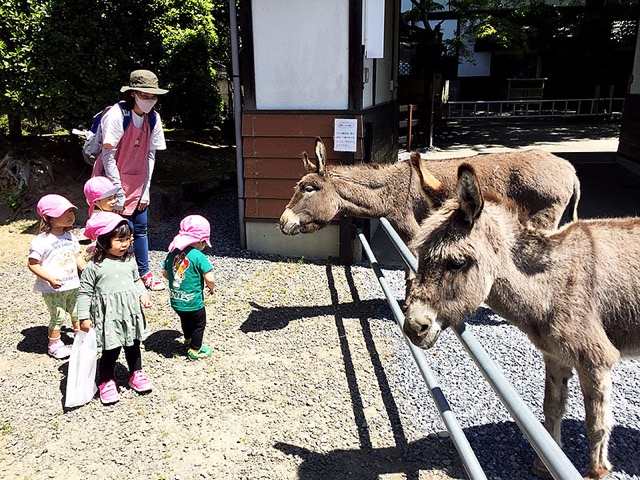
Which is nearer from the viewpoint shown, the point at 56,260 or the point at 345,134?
the point at 56,260

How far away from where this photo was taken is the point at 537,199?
5.36 m

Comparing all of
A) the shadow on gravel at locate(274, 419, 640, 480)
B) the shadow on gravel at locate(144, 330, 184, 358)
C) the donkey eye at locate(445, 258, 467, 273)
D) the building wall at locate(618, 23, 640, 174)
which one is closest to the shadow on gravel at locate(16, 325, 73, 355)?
the shadow on gravel at locate(144, 330, 184, 358)

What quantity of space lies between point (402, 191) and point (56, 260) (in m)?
3.38

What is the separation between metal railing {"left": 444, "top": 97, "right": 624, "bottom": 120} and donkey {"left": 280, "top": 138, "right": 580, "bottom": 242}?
1817cm

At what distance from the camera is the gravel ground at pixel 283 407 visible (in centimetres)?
333

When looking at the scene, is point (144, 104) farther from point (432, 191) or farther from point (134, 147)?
point (432, 191)

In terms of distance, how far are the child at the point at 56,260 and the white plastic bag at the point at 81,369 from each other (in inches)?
30.0

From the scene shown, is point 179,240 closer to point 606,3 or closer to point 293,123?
point 293,123

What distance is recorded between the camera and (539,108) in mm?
25891

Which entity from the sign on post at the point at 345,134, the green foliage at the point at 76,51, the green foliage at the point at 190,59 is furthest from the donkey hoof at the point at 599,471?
the green foliage at the point at 190,59

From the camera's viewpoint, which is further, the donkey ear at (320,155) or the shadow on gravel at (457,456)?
the donkey ear at (320,155)

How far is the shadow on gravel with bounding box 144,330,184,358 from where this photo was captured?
4750 mm

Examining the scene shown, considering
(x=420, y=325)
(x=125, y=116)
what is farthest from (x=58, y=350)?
(x=420, y=325)

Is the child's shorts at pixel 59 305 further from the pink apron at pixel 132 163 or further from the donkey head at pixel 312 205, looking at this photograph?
the donkey head at pixel 312 205
